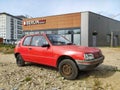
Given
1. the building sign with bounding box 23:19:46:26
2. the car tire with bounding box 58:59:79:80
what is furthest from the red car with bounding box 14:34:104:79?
the building sign with bounding box 23:19:46:26

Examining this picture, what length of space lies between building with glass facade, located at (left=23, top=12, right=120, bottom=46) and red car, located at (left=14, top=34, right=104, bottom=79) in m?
23.9

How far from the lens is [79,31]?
33.4m

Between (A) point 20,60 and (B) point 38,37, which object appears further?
(A) point 20,60

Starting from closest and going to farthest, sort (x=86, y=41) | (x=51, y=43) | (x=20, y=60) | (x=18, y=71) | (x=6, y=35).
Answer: (x=51, y=43)
(x=18, y=71)
(x=20, y=60)
(x=86, y=41)
(x=6, y=35)

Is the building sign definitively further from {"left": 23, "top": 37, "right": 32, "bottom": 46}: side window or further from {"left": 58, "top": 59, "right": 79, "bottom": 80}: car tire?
{"left": 58, "top": 59, "right": 79, "bottom": 80}: car tire

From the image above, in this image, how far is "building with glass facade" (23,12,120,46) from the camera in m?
32.8

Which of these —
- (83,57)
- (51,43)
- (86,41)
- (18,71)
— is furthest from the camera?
(86,41)

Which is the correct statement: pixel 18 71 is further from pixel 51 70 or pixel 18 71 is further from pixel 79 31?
pixel 79 31

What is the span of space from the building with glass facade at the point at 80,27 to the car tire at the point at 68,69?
83.3ft

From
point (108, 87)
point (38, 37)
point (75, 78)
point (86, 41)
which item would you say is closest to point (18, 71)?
point (38, 37)

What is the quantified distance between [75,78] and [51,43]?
183 cm

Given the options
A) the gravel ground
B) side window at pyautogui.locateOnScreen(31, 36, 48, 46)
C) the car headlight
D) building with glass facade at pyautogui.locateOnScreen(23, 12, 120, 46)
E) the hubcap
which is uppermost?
building with glass facade at pyautogui.locateOnScreen(23, 12, 120, 46)

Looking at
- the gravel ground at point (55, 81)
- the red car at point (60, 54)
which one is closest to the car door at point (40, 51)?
the red car at point (60, 54)

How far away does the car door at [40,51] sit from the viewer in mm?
8102
